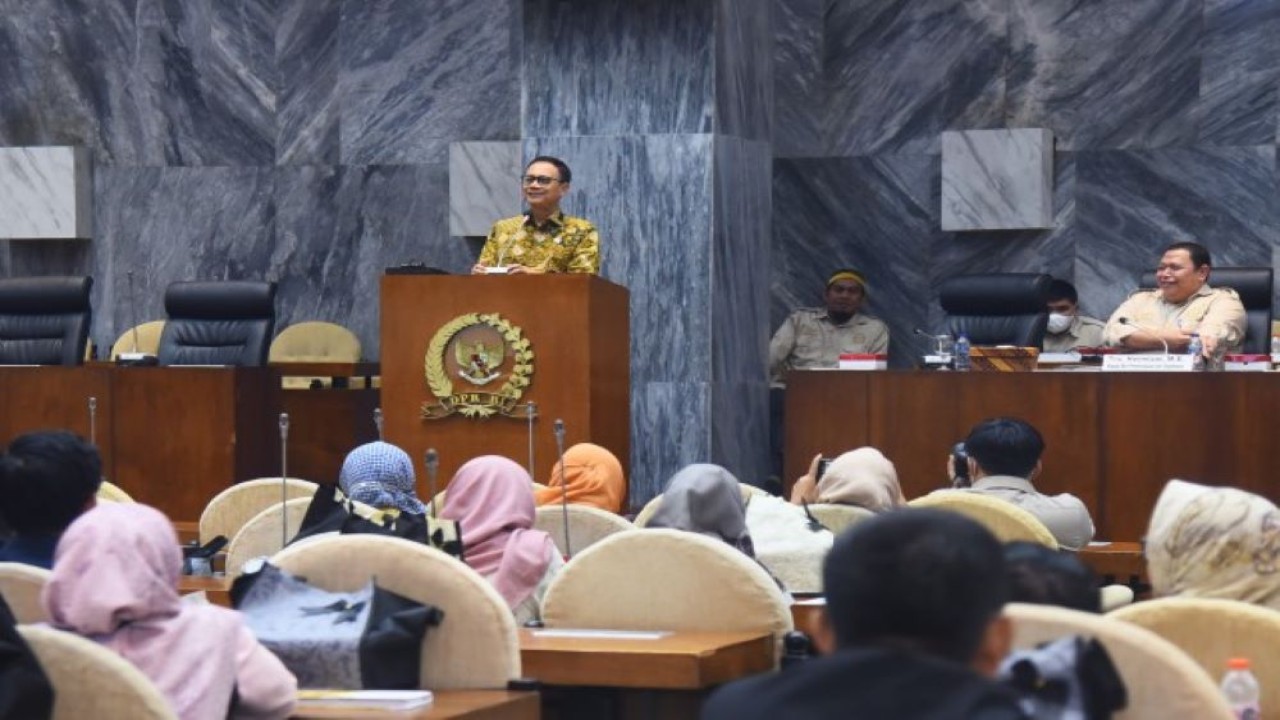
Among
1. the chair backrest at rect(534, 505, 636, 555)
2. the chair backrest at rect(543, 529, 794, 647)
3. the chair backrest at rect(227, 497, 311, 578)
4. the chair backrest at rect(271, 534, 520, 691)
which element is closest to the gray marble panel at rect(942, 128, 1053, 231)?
the chair backrest at rect(534, 505, 636, 555)

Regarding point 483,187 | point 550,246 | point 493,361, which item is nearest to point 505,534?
point 493,361

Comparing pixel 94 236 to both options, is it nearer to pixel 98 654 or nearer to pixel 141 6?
pixel 141 6

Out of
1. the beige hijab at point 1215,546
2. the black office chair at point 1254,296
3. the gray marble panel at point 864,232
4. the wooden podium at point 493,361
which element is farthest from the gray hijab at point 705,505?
the gray marble panel at point 864,232

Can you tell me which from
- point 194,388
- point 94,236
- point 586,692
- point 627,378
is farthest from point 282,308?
point 586,692

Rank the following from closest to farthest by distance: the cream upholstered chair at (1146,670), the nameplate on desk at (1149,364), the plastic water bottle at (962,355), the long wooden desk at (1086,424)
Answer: the cream upholstered chair at (1146,670) < the long wooden desk at (1086,424) < the nameplate on desk at (1149,364) < the plastic water bottle at (962,355)

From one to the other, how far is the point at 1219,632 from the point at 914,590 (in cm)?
121

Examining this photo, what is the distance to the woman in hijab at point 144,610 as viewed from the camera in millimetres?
3182

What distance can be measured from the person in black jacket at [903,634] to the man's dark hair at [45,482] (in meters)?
2.31

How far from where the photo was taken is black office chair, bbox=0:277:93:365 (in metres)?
10.9

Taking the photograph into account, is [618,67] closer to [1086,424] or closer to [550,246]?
[550,246]

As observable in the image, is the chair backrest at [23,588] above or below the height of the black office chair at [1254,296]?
below

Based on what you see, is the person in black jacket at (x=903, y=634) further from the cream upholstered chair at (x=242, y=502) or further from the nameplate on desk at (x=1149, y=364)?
the nameplate on desk at (x=1149, y=364)

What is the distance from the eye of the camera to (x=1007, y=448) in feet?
20.3

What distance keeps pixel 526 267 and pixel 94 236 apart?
5.71 meters
